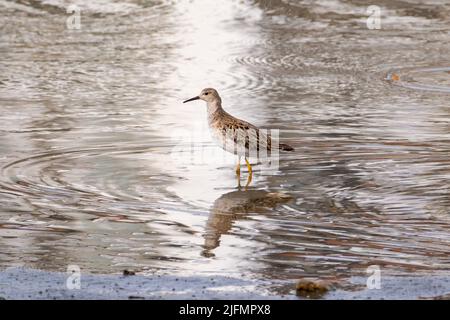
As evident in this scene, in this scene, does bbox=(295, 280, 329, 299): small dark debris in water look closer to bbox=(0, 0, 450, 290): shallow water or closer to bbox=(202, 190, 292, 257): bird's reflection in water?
bbox=(0, 0, 450, 290): shallow water

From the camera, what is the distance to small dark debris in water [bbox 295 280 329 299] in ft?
22.5

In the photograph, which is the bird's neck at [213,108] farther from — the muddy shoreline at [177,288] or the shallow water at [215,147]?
the muddy shoreline at [177,288]

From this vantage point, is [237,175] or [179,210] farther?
[237,175]

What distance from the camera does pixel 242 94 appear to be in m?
15.3

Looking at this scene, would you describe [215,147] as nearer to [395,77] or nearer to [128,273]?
[395,77]

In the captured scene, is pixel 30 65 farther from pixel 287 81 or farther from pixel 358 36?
pixel 358 36

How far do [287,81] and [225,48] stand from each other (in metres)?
2.38

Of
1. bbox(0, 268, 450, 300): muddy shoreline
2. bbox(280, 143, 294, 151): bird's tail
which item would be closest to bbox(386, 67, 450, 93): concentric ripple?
bbox(280, 143, 294, 151): bird's tail

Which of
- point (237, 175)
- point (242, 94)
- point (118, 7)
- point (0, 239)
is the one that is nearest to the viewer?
point (0, 239)

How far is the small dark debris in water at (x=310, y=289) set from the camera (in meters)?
6.87

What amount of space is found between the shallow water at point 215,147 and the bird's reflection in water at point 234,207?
0.9 inches

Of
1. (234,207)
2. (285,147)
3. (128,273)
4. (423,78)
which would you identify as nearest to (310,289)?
(128,273)

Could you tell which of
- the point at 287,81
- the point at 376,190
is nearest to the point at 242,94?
the point at 287,81

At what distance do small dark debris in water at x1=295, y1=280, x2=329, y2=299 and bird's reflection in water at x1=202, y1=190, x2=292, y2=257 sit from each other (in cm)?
166
